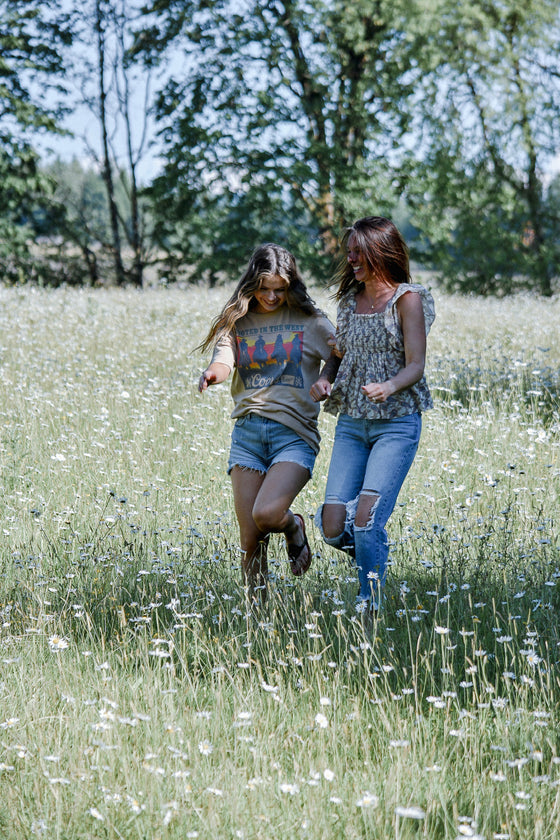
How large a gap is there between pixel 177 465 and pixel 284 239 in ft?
66.1

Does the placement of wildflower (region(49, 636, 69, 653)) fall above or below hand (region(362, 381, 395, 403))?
below

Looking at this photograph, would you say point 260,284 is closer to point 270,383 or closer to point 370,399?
point 270,383

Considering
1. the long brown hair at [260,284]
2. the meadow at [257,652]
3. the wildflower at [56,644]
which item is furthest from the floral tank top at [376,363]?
the wildflower at [56,644]

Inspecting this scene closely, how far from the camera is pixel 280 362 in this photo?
→ 4633 millimetres

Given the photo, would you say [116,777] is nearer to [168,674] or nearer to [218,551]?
[168,674]

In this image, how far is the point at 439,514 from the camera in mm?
5691

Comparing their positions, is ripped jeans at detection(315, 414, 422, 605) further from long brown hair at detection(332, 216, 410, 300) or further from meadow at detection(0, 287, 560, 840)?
long brown hair at detection(332, 216, 410, 300)

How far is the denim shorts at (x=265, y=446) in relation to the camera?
452 cm

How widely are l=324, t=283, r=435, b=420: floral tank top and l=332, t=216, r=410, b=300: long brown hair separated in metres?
0.12

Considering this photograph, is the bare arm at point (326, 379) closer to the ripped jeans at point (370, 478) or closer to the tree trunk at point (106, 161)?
the ripped jeans at point (370, 478)

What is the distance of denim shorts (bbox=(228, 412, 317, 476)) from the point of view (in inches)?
178

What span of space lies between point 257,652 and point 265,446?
1.24 meters

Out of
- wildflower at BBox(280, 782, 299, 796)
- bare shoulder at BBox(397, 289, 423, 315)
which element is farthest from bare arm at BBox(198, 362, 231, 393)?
wildflower at BBox(280, 782, 299, 796)

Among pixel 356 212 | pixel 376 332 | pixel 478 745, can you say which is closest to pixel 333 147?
pixel 356 212
